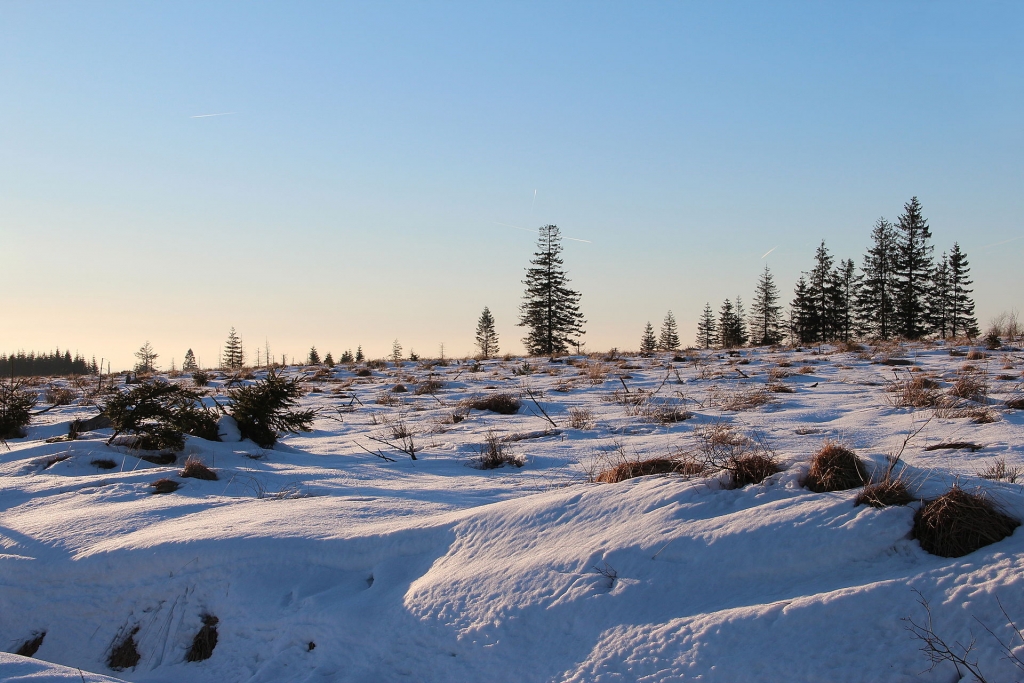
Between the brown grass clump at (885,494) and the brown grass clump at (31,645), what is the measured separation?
3.95 meters

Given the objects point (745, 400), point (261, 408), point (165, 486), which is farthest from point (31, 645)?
point (745, 400)

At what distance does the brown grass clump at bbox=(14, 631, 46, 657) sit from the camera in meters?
3.31

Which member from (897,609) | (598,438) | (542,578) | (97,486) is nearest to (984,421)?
(598,438)

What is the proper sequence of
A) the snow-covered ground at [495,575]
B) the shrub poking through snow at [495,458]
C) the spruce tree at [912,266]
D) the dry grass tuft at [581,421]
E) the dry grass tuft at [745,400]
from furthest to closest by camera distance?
the spruce tree at [912,266] → the dry grass tuft at [745,400] → the dry grass tuft at [581,421] → the shrub poking through snow at [495,458] → the snow-covered ground at [495,575]

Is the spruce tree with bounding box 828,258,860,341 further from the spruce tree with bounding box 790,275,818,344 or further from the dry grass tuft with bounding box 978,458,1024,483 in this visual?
the dry grass tuft with bounding box 978,458,1024,483

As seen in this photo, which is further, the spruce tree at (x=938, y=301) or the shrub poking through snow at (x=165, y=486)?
the spruce tree at (x=938, y=301)

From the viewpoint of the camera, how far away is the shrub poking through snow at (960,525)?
2.47 metres

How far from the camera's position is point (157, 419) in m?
6.61

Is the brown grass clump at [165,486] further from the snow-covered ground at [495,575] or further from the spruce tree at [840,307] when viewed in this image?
the spruce tree at [840,307]

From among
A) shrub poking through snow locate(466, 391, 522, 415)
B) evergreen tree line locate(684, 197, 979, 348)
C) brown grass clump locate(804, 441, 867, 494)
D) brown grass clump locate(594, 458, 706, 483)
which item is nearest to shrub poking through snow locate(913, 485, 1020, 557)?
brown grass clump locate(804, 441, 867, 494)

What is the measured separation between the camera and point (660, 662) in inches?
92.4

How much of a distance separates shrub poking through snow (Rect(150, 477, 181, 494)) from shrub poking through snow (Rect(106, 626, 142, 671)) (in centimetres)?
179

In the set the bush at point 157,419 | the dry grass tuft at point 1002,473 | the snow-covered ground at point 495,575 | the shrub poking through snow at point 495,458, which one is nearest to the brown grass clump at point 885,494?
the snow-covered ground at point 495,575

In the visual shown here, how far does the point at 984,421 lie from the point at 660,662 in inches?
215
